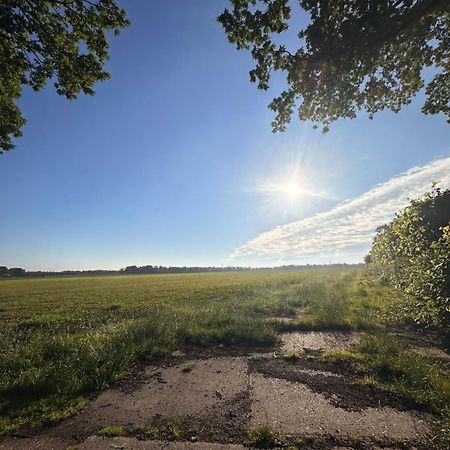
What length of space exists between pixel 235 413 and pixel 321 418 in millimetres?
1527

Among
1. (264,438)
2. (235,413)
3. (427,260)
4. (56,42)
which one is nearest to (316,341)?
(427,260)

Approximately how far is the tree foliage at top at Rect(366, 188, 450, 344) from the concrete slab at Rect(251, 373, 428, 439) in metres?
4.88

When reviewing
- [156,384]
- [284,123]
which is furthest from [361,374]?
[284,123]

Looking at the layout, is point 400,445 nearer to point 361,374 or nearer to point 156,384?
point 361,374

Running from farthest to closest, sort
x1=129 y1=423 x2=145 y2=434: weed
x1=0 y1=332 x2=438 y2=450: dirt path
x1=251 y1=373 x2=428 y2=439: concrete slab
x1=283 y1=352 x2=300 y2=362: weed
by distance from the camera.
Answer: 1. x1=283 y1=352 x2=300 y2=362: weed
2. x1=129 y1=423 x2=145 y2=434: weed
3. x1=251 y1=373 x2=428 y2=439: concrete slab
4. x1=0 y1=332 x2=438 y2=450: dirt path

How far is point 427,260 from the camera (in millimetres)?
10500

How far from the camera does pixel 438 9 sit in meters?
6.29

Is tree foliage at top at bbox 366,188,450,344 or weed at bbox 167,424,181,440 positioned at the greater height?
tree foliage at top at bbox 366,188,450,344

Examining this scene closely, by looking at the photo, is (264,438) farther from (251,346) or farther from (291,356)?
(251,346)

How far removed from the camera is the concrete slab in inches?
191

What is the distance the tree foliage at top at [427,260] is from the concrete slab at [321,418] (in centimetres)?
488

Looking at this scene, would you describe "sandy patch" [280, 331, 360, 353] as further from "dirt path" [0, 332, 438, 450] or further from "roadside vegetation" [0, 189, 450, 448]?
"dirt path" [0, 332, 438, 450]

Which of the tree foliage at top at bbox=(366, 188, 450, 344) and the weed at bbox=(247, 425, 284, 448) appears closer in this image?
the weed at bbox=(247, 425, 284, 448)

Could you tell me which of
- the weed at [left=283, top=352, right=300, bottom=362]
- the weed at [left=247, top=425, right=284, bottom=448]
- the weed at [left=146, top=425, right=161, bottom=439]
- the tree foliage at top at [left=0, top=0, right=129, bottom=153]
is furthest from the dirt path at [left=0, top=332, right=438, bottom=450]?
the tree foliage at top at [left=0, top=0, right=129, bottom=153]
